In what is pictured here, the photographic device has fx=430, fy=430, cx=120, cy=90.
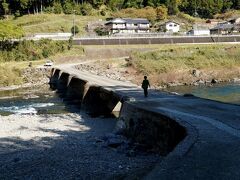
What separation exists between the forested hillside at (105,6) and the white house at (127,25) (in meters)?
14.7

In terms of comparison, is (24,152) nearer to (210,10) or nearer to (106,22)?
(106,22)

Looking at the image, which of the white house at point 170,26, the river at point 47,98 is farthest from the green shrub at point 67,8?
the river at point 47,98

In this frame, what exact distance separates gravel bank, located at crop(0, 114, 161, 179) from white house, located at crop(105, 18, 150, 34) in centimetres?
6730

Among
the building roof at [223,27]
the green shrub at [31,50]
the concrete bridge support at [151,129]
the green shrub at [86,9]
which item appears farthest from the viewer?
the green shrub at [86,9]

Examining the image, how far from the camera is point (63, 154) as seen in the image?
733 inches

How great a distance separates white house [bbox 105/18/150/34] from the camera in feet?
308

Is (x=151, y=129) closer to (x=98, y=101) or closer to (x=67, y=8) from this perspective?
(x=98, y=101)

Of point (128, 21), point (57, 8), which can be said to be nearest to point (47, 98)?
point (128, 21)

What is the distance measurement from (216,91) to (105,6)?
75.5 metres

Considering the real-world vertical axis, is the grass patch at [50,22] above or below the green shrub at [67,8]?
below

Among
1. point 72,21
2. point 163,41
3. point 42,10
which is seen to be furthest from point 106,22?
point 163,41

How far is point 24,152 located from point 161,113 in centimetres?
647

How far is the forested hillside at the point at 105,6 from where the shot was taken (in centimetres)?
10262

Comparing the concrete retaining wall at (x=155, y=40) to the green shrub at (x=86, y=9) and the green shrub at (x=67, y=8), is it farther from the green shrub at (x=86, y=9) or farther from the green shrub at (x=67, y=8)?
the green shrub at (x=86, y=9)
